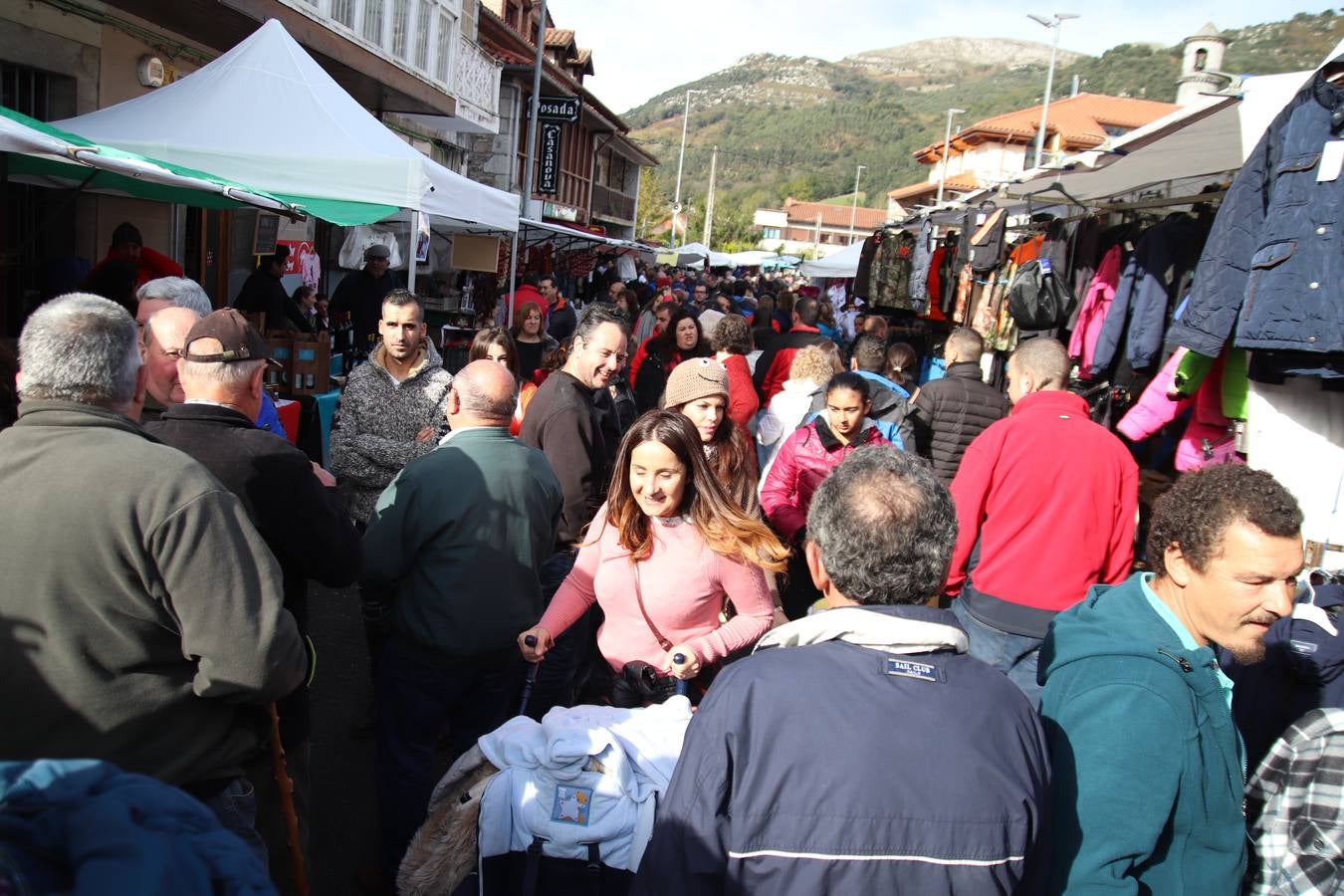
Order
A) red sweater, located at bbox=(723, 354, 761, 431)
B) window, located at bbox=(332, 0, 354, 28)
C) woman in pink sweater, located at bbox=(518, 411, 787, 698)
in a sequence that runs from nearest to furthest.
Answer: woman in pink sweater, located at bbox=(518, 411, 787, 698) < red sweater, located at bbox=(723, 354, 761, 431) < window, located at bbox=(332, 0, 354, 28)

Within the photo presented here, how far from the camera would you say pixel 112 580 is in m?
2.03

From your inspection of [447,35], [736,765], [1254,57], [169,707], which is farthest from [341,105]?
Answer: [1254,57]

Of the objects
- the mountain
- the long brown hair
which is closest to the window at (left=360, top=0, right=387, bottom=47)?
the long brown hair

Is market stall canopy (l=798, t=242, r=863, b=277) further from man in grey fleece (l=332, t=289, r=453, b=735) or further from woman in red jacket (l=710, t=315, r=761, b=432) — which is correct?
man in grey fleece (l=332, t=289, r=453, b=735)

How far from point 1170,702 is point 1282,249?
6.63 feet

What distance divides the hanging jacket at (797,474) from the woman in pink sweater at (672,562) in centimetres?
152

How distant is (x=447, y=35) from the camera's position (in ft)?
52.5

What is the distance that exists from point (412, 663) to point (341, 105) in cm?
589

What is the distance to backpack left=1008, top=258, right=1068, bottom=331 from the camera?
21.5 feet

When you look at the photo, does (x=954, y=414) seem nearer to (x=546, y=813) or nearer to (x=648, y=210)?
(x=546, y=813)

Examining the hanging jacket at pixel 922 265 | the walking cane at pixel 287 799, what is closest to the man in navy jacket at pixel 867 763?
the walking cane at pixel 287 799

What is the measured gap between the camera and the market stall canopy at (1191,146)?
136 inches

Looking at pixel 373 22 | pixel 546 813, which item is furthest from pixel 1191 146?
pixel 373 22

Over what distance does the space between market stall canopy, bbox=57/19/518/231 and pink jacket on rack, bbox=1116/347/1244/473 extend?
482 centimetres
